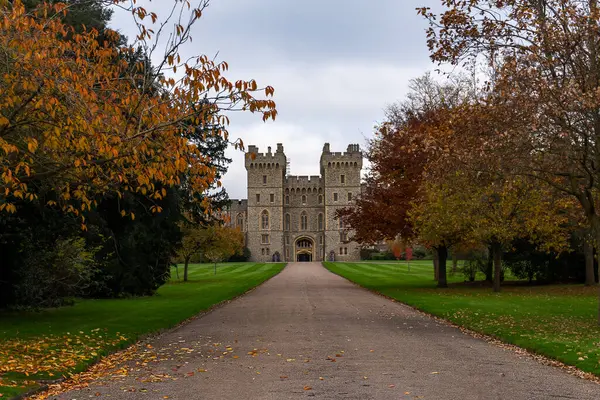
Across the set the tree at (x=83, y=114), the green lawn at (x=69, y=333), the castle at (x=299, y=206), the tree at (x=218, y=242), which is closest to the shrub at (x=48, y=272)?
the green lawn at (x=69, y=333)

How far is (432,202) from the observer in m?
27.2

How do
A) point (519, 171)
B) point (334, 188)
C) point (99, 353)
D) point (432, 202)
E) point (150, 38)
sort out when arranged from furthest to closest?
point (334, 188)
point (432, 202)
point (519, 171)
point (99, 353)
point (150, 38)

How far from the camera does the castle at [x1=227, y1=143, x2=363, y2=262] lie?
97.2 metres

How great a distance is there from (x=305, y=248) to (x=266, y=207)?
30.2 feet

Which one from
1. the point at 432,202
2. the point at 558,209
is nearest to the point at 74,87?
the point at 432,202

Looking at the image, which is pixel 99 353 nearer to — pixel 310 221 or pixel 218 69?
pixel 218 69

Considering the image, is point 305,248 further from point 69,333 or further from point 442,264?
point 69,333

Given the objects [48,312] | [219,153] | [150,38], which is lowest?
[48,312]

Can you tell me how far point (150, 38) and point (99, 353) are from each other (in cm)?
547

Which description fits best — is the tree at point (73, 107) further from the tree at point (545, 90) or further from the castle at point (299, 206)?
the castle at point (299, 206)

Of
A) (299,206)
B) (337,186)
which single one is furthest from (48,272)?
(299,206)

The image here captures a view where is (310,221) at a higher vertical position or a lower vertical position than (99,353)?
higher

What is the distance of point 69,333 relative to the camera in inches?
547

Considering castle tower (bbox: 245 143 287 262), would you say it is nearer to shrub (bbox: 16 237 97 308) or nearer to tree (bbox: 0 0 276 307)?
shrub (bbox: 16 237 97 308)
